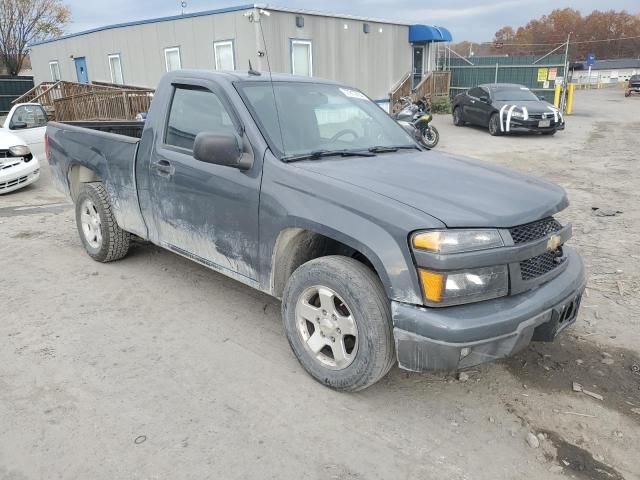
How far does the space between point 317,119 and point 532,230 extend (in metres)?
1.73

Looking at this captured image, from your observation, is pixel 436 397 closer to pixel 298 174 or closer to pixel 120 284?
pixel 298 174

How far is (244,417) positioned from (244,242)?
1.14m

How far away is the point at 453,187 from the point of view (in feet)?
10.0

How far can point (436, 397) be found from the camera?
312 centimetres

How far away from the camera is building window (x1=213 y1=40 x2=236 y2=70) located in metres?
15.3

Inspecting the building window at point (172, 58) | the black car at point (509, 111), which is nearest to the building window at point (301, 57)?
the building window at point (172, 58)

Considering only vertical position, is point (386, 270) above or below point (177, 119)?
below

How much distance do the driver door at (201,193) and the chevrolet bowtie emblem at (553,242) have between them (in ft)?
5.75

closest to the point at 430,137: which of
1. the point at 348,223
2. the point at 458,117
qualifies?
the point at 458,117

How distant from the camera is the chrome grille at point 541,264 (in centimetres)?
285

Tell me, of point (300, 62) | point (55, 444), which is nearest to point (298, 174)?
point (55, 444)

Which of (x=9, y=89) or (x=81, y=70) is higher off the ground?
(x=81, y=70)

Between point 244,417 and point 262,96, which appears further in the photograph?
point 262,96

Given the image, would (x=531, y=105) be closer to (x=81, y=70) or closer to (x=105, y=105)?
(x=105, y=105)
